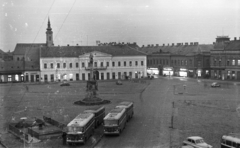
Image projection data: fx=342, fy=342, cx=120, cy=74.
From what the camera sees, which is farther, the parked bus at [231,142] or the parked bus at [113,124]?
the parked bus at [113,124]

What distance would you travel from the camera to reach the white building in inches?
2744

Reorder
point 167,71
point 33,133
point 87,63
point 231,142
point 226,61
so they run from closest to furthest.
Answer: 1. point 231,142
2. point 33,133
3. point 226,61
4. point 87,63
5. point 167,71

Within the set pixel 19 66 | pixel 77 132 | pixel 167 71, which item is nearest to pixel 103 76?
pixel 19 66

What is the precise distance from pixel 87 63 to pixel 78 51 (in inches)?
130

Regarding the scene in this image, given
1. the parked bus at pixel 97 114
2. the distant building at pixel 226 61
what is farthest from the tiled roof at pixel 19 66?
the parked bus at pixel 97 114

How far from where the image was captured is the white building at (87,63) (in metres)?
69.7

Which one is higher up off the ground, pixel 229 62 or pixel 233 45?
pixel 233 45

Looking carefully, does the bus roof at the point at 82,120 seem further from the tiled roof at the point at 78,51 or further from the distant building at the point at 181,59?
the distant building at the point at 181,59

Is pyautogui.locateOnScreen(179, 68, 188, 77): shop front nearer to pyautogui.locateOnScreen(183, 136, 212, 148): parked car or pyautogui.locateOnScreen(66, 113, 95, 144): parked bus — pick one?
pyautogui.locateOnScreen(66, 113, 95, 144): parked bus

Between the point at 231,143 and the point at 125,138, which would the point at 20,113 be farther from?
the point at 231,143

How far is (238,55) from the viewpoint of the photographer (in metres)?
63.4

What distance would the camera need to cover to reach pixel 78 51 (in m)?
72.1

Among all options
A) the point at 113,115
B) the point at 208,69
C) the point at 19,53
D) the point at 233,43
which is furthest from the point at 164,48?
the point at 113,115

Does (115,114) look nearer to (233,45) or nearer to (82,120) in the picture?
(82,120)
